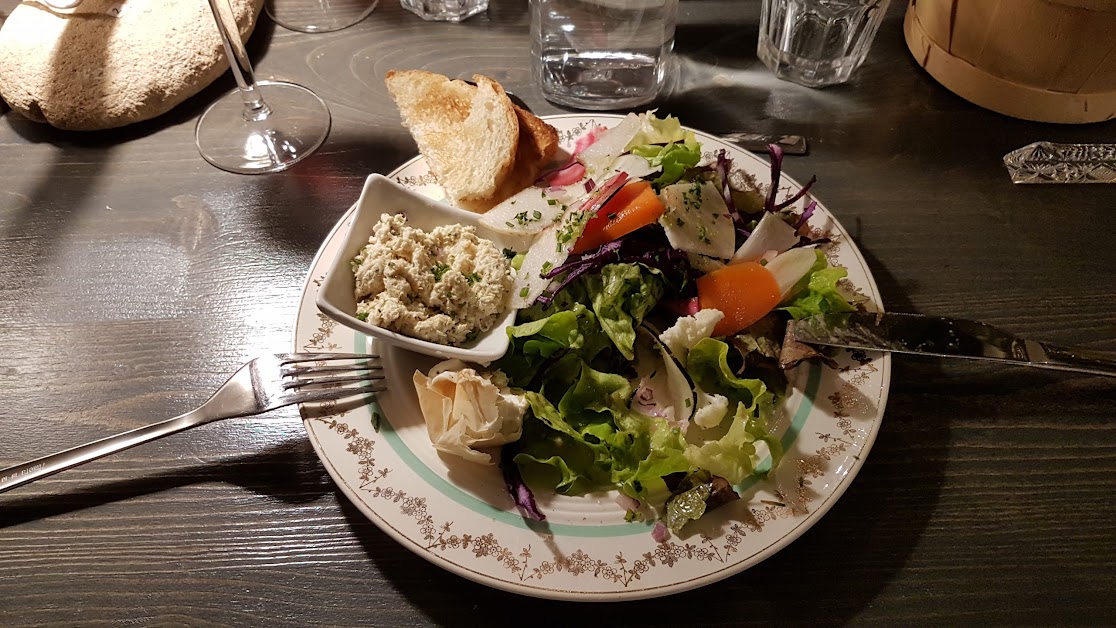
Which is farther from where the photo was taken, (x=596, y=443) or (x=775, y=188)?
(x=775, y=188)

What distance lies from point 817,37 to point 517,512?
166 cm

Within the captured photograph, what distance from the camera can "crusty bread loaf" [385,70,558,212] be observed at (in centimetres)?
153

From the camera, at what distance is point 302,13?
2.23 metres

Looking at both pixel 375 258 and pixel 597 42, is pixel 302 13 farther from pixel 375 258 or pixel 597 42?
pixel 375 258

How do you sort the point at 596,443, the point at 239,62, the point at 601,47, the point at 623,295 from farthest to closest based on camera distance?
the point at 601,47, the point at 239,62, the point at 623,295, the point at 596,443

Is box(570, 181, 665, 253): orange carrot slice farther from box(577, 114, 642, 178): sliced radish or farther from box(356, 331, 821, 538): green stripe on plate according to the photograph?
box(356, 331, 821, 538): green stripe on plate

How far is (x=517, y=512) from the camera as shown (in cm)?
110

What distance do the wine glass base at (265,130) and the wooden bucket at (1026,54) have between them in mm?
1798

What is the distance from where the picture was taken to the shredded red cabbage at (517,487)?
1088 mm

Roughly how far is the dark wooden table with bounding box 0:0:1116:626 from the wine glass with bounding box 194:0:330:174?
0.05 meters

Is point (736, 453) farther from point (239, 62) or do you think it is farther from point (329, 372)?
point (239, 62)

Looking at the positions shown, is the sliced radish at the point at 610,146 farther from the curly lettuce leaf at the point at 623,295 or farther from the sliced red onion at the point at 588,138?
the curly lettuce leaf at the point at 623,295

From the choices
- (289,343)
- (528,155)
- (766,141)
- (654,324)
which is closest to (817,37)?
(766,141)

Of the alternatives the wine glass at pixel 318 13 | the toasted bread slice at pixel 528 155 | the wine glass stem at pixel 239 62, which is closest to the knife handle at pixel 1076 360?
the toasted bread slice at pixel 528 155
